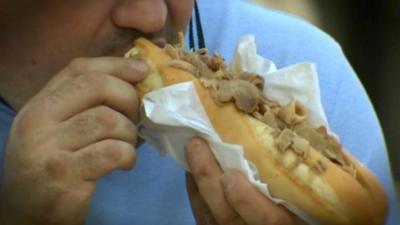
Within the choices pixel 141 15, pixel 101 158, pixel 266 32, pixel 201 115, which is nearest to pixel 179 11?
pixel 141 15

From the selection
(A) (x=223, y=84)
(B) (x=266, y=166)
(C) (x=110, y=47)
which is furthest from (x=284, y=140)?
(C) (x=110, y=47)

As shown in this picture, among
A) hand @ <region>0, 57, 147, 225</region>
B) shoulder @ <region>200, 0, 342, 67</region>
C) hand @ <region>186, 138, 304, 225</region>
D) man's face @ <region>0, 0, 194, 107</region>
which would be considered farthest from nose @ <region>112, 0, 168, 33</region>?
shoulder @ <region>200, 0, 342, 67</region>

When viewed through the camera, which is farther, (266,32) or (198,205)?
(266,32)

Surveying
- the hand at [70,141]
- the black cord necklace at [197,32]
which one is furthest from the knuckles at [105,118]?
the black cord necklace at [197,32]

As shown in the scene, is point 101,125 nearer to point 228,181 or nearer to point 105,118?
point 105,118

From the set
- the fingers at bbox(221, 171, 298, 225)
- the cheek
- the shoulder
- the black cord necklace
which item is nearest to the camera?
the fingers at bbox(221, 171, 298, 225)

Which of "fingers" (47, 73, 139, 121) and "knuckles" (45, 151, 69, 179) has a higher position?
"fingers" (47, 73, 139, 121)

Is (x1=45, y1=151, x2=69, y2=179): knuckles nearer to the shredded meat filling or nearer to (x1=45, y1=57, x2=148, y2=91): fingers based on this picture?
(x1=45, y1=57, x2=148, y2=91): fingers
